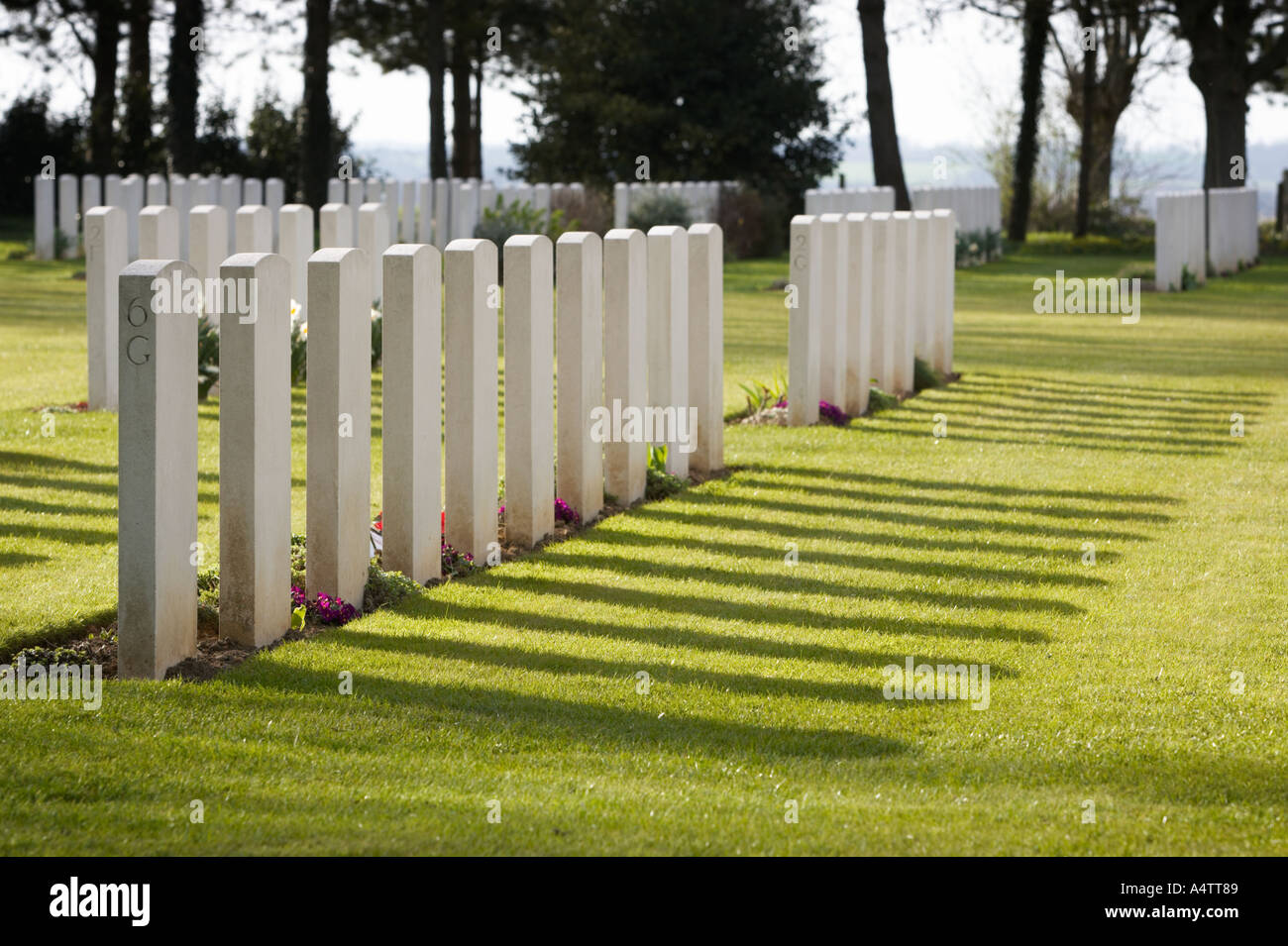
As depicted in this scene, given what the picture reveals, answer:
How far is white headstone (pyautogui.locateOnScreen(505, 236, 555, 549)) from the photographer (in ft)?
22.9

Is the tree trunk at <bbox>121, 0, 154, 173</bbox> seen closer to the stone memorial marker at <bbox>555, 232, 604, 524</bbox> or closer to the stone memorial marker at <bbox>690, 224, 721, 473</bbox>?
the stone memorial marker at <bbox>690, 224, 721, 473</bbox>

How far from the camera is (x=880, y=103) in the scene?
23891mm

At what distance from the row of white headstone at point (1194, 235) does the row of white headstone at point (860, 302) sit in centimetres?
980

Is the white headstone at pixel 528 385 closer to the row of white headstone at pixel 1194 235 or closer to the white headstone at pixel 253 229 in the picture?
the white headstone at pixel 253 229

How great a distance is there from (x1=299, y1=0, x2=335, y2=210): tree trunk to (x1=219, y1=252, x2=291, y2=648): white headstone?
2216cm

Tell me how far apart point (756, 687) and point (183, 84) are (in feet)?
76.2

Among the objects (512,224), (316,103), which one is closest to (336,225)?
(512,224)

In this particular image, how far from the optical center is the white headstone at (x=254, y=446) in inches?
204

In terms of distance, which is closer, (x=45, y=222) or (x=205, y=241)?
(x=205, y=241)

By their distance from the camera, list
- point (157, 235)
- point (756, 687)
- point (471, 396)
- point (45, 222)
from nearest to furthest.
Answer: point (756, 687), point (471, 396), point (157, 235), point (45, 222)

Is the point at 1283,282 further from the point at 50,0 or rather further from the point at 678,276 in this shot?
the point at 50,0

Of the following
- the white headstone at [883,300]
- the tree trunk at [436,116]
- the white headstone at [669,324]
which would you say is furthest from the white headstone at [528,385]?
the tree trunk at [436,116]

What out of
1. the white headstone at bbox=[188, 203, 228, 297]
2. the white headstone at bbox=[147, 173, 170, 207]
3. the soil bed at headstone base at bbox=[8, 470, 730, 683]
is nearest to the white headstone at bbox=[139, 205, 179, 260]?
the white headstone at bbox=[188, 203, 228, 297]

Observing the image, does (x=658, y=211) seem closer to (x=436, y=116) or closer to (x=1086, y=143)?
(x=436, y=116)
